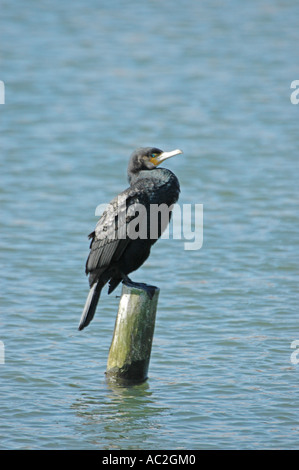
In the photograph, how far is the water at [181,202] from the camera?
689cm

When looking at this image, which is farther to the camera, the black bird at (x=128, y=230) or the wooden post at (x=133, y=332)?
the black bird at (x=128, y=230)

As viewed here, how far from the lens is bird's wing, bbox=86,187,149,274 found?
7027mm

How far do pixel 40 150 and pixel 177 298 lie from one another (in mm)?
7548

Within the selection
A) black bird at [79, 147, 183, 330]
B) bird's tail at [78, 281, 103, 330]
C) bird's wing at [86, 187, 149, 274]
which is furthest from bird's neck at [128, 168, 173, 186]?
bird's tail at [78, 281, 103, 330]

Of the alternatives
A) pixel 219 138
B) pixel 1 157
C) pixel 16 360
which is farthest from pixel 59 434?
pixel 219 138

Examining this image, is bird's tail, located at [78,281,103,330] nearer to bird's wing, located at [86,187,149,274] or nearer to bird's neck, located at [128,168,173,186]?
bird's wing, located at [86,187,149,274]

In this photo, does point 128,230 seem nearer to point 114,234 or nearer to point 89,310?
point 114,234

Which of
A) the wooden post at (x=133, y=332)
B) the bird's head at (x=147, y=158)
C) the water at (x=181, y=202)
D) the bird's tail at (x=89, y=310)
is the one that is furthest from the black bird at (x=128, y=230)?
the water at (x=181, y=202)

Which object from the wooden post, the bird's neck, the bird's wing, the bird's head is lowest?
the wooden post

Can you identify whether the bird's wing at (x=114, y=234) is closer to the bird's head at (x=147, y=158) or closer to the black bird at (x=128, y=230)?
the black bird at (x=128, y=230)

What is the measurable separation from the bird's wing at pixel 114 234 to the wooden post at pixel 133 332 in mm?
296

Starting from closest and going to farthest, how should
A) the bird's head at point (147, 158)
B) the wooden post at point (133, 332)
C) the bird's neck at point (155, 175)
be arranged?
the wooden post at point (133, 332), the bird's neck at point (155, 175), the bird's head at point (147, 158)

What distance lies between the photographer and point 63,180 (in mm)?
14844

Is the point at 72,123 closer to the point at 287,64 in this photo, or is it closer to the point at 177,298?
the point at 287,64
